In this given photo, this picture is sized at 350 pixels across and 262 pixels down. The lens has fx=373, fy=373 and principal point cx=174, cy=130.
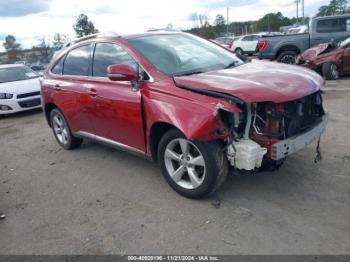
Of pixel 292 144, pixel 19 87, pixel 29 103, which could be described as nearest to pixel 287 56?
pixel 29 103

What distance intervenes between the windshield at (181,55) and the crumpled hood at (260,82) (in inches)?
11.2

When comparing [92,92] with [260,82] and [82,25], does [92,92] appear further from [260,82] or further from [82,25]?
[82,25]

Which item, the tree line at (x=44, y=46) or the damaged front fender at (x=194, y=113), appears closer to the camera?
the damaged front fender at (x=194, y=113)

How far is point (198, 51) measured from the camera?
4828 mm

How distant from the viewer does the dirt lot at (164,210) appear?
3314mm

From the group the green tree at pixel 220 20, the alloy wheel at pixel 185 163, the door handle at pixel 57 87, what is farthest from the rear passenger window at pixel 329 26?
the green tree at pixel 220 20

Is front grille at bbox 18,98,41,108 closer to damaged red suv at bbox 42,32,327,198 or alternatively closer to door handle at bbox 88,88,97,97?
damaged red suv at bbox 42,32,327,198

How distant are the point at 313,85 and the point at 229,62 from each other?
1226 millimetres

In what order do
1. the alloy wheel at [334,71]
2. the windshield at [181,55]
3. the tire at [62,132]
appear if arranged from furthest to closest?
the alloy wheel at [334,71], the tire at [62,132], the windshield at [181,55]

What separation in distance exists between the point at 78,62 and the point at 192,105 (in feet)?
8.40

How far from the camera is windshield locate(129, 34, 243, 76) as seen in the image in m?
4.30

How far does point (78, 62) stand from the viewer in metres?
5.48

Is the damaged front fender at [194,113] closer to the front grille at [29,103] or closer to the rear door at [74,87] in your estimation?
the rear door at [74,87]

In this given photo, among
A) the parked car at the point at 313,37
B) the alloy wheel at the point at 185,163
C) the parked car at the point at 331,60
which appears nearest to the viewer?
the alloy wheel at the point at 185,163
